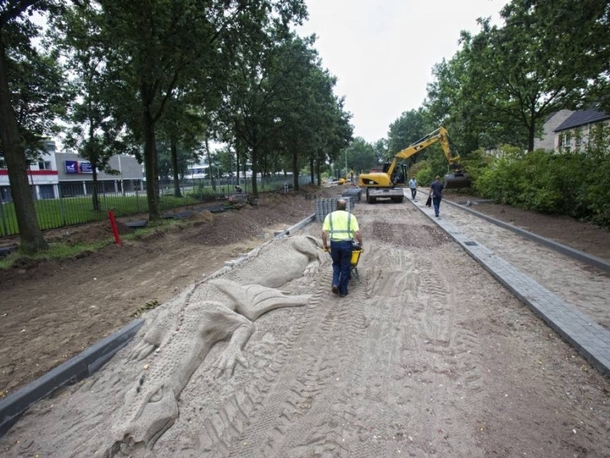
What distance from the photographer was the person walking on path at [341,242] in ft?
19.9

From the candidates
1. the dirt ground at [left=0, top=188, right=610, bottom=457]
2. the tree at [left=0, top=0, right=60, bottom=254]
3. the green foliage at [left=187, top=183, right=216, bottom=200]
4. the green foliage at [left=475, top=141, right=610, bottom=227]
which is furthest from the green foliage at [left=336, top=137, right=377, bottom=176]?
the dirt ground at [left=0, top=188, right=610, bottom=457]

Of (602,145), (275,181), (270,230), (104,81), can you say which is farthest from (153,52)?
(275,181)

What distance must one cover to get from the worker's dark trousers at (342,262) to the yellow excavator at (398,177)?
734 inches

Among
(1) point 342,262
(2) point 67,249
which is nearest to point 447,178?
(1) point 342,262

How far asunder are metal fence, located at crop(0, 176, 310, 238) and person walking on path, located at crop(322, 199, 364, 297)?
1185 cm

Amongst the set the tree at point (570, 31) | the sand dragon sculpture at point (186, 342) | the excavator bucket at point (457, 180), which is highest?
the tree at point (570, 31)

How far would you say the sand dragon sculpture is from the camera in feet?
9.86

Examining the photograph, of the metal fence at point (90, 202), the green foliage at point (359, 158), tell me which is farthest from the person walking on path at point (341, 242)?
the green foliage at point (359, 158)

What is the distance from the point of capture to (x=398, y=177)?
25781 millimetres

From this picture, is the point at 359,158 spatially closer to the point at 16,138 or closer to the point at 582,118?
the point at 582,118

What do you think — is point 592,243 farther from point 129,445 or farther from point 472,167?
point 472,167

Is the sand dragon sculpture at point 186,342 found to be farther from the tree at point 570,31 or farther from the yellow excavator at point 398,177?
the yellow excavator at point 398,177

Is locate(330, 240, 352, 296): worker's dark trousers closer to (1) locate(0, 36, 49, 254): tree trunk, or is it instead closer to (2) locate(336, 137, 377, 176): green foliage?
(1) locate(0, 36, 49, 254): tree trunk

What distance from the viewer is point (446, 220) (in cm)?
1549
